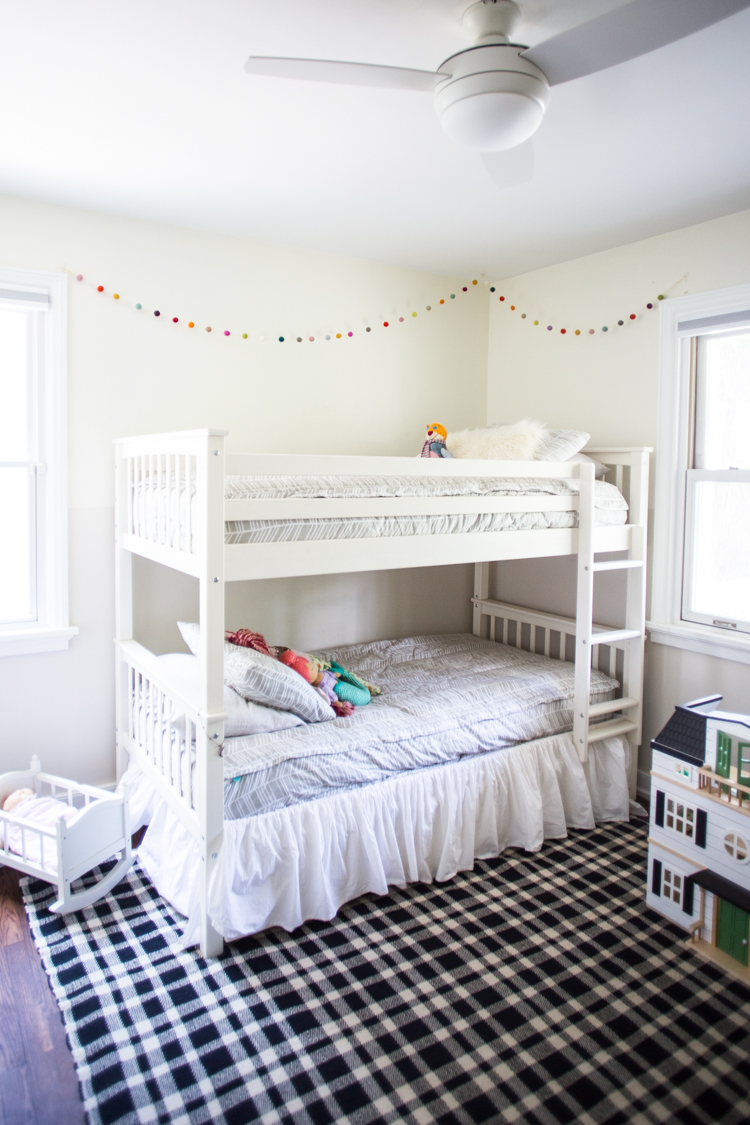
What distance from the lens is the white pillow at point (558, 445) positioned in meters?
2.87

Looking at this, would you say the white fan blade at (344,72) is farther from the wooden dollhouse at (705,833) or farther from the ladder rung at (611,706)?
the ladder rung at (611,706)

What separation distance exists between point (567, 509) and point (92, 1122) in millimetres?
2303

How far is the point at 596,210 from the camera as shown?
2670 mm

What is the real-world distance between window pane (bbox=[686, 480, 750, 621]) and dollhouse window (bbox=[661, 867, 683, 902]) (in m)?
1.09

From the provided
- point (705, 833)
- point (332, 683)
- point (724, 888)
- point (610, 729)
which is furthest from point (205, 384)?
point (724, 888)

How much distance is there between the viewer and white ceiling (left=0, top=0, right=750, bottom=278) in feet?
5.16

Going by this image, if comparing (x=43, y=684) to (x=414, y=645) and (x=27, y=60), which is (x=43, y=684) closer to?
(x=414, y=645)

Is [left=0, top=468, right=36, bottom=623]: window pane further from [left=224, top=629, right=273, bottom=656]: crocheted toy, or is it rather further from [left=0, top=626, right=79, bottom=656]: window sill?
[left=224, top=629, right=273, bottom=656]: crocheted toy

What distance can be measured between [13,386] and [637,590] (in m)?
2.57

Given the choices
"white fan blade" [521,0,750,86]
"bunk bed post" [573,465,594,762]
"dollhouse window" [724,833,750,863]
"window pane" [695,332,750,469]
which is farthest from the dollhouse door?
"white fan blade" [521,0,750,86]

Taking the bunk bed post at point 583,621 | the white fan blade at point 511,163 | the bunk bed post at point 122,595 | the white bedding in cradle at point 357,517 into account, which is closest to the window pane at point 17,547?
the bunk bed post at point 122,595

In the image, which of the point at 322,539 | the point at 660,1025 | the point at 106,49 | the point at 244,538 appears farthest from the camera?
the point at 322,539

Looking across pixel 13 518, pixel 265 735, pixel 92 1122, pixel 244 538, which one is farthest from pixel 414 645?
pixel 92 1122

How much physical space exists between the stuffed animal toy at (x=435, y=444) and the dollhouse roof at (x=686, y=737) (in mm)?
1401
